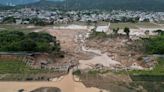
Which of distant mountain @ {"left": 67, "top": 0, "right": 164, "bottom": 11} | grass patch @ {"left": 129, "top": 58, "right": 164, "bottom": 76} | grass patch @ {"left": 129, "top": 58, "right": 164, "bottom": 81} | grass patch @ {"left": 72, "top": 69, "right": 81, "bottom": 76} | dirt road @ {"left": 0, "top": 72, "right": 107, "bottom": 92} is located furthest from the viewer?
distant mountain @ {"left": 67, "top": 0, "right": 164, "bottom": 11}

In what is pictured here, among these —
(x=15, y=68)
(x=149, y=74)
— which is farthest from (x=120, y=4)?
(x=15, y=68)

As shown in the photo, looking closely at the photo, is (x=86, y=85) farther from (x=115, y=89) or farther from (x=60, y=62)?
(x=60, y=62)

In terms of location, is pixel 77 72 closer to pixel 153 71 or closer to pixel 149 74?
pixel 149 74

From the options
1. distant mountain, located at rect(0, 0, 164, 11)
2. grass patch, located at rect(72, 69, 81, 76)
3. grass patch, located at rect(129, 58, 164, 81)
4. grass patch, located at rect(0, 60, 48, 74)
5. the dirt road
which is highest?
grass patch, located at rect(0, 60, 48, 74)

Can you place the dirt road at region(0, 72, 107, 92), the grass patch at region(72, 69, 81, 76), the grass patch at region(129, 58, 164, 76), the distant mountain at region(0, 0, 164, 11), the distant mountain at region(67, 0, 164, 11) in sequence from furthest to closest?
the distant mountain at region(67, 0, 164, 11) < the distant mountain at region(0, 0, 164, 11) < the grass patch at region(72, 69, 81, 76) < the grass patch at region(129, 58, 164, 76) < the dirt road at region(0, 72, 107, 92)

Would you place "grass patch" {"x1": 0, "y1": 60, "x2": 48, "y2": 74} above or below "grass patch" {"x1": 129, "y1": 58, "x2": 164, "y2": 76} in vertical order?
above

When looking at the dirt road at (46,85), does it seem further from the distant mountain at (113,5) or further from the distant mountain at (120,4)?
the distant mountain at (120,4)

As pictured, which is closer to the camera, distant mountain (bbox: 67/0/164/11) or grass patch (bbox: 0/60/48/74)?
grass patch (bbox: 0/60/48/74)

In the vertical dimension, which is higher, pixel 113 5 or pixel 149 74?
pixel 149 74

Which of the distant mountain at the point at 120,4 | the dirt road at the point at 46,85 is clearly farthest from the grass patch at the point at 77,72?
the distant mountain at the point at 120,4

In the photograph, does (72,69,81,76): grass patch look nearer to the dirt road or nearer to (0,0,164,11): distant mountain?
the dirt road

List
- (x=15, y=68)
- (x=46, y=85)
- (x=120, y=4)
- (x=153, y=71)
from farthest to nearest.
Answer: (x=120, y=4) < (x=15, y=68) < (x=153, y=71) < (x=46, y=85)

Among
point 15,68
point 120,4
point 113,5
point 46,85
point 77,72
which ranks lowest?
point 113,5

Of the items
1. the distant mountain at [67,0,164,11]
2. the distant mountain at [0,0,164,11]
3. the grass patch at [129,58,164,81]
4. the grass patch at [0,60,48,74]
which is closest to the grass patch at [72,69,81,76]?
the grass patch at [0,60,48,74]
